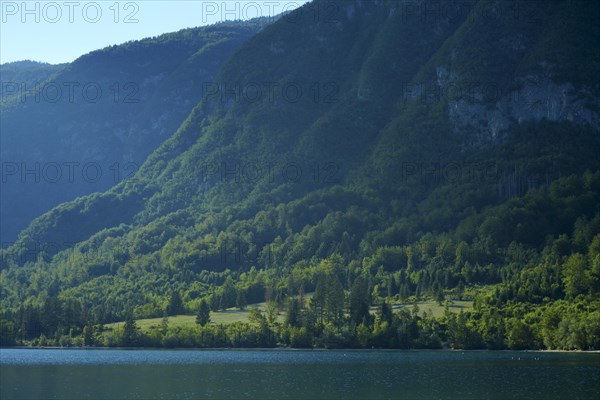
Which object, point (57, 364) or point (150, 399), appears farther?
point (57, 364)

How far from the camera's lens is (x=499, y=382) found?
121 meters

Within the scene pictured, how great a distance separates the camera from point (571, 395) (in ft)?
341

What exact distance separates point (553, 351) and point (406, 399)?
83.8m

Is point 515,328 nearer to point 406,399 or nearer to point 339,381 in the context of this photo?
point 339,381

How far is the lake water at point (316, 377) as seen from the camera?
369ft

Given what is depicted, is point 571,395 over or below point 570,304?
below

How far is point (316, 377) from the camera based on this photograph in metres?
136

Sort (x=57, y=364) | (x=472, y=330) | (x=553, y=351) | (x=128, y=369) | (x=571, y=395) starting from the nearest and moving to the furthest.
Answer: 1. (x=571, y=395)
2. (x=128, y=369)
3. (x=57, y=364)
4. (x=553, y=351)
5. (x=472, y=330)

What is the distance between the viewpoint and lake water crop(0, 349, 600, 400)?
112 m

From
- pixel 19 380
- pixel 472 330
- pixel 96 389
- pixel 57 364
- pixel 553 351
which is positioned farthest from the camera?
pixel 472 330

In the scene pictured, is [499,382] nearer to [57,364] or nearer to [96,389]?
[96,389]

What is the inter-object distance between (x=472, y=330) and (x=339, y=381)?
73.0m

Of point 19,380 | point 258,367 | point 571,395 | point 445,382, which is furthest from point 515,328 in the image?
point 19,380

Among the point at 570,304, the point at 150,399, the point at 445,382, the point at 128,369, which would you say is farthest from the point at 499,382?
the point at 570,304
